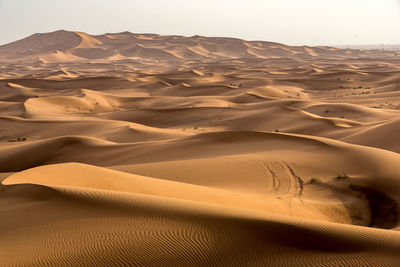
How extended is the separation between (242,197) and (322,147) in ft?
16.9

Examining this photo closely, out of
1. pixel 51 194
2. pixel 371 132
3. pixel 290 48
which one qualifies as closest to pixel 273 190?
pixel 51 194

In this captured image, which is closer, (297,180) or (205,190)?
(205,190)

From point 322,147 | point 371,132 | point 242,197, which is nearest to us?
point 242,197

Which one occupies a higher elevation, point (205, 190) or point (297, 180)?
point (205, 190)

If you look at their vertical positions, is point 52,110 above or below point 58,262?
below

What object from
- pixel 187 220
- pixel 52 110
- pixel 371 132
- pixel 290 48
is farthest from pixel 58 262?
pixel 290 48

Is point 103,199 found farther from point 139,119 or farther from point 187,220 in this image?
point 139,119

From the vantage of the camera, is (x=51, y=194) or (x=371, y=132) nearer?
(x=51, y=194)

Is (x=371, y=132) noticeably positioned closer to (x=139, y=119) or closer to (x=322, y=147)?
(x=322, y=147)

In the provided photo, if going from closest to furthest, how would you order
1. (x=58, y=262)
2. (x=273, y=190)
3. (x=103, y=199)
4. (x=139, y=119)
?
(x=58, y=262) < (x=103, y=199) < (x=273, y=190) < (x=139, y=119)

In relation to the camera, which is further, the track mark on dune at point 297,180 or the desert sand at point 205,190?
the track mark on dune at point 297,180

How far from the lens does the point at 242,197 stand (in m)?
7.52

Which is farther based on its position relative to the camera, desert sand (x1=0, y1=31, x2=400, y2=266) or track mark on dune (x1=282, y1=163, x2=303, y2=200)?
track mark on dune (x1=282, y1=163, x2=303, y2=200)

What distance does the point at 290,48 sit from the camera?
383 feet
